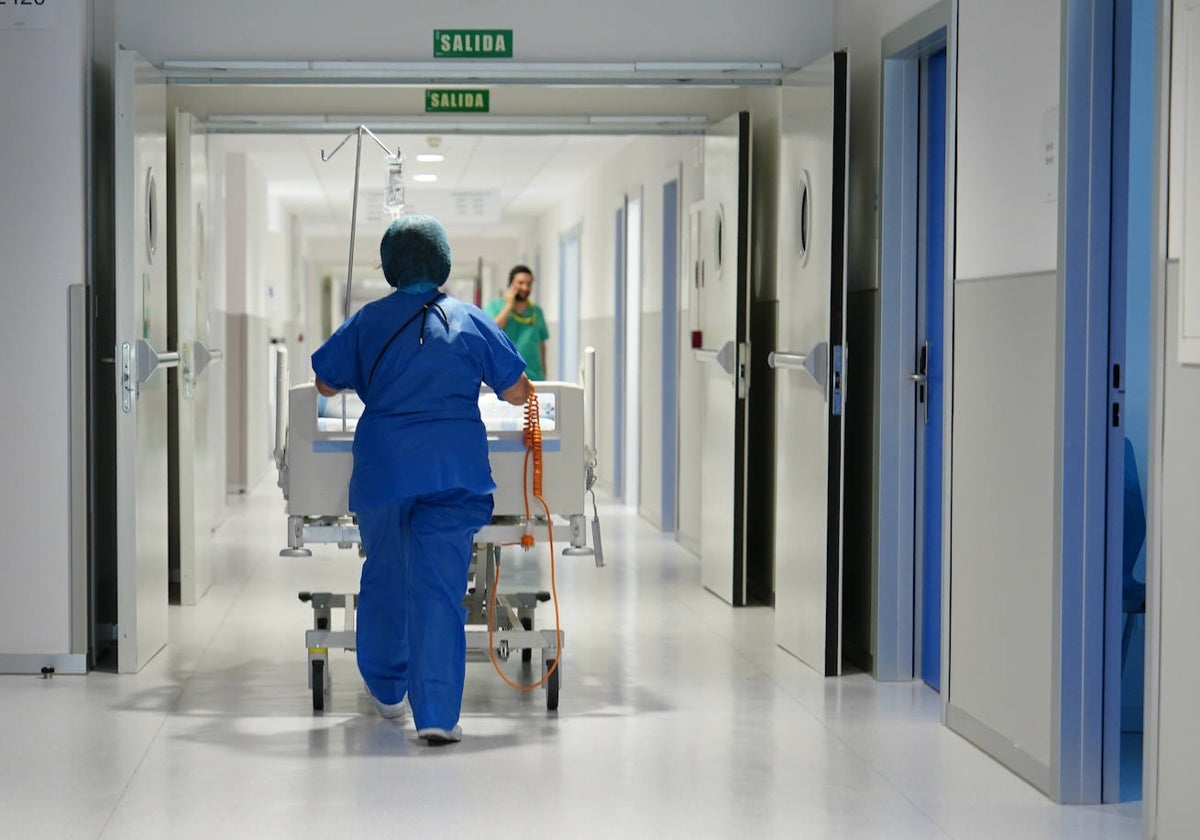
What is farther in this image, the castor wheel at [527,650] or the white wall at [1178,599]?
the castor wheel at [527,650]

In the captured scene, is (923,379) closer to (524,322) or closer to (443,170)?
(524,322)

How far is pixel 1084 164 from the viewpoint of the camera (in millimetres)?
3666

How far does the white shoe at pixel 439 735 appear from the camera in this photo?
4.22m

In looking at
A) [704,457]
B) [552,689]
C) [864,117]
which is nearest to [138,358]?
[552,689]

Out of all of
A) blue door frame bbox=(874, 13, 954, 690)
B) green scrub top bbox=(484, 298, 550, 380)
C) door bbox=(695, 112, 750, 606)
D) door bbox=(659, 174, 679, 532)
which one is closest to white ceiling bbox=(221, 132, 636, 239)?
door bbox=(659, 174, 679, 532)

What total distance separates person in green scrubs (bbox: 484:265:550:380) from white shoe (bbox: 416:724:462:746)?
5851mm

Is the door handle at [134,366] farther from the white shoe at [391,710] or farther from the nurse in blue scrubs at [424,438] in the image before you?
the white shoe at [391,710]

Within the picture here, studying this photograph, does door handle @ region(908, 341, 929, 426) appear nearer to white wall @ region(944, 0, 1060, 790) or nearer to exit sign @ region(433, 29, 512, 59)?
white wall @ region(944, 0, 1060, 790)

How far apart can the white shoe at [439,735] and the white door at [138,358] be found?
1.39 meters

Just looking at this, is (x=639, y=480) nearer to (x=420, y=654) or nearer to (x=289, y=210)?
(x=420, y=654)

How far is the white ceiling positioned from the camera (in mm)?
10922

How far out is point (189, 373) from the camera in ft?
21.0

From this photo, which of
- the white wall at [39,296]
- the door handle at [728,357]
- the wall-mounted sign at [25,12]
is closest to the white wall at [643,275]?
the door handle at [728,357]

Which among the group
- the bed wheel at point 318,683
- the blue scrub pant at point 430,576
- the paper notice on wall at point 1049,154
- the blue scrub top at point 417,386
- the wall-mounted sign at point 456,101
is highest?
the wall-mounted sign at point 456,101
